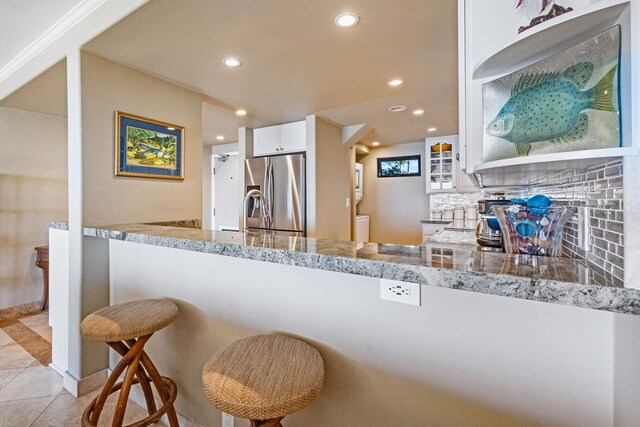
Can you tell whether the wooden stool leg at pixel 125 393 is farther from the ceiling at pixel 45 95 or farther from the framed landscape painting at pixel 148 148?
the ceiling at pixel 45 95

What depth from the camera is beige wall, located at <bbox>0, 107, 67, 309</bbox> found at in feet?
10.6

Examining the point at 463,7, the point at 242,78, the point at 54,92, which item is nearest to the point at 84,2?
the point at 242,78

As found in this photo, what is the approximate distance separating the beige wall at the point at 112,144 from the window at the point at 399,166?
353 cm

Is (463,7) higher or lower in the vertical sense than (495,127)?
higher

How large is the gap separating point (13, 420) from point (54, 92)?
2.64 m

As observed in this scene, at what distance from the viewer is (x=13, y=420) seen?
68.4 inches

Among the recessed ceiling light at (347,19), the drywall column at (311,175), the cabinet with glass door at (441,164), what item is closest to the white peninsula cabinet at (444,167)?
the cabinet with glass door at (441,164)

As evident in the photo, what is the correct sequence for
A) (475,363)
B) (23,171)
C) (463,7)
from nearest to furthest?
(475,363) < (463,7) < (23,171)

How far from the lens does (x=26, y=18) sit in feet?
6.36

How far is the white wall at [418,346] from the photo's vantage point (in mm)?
758

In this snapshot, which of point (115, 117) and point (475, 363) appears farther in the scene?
point (115, 117)

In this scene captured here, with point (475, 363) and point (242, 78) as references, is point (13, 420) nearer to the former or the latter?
point (475, 363)

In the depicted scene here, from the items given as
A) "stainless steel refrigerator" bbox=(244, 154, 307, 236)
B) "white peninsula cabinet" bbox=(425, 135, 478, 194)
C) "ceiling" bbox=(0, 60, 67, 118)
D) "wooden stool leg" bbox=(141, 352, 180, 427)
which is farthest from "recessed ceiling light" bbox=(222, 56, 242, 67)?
"white peninsula cabinet" bbox=(425, 135, 478, 194)

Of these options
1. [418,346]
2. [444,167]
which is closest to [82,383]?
[418,346]
